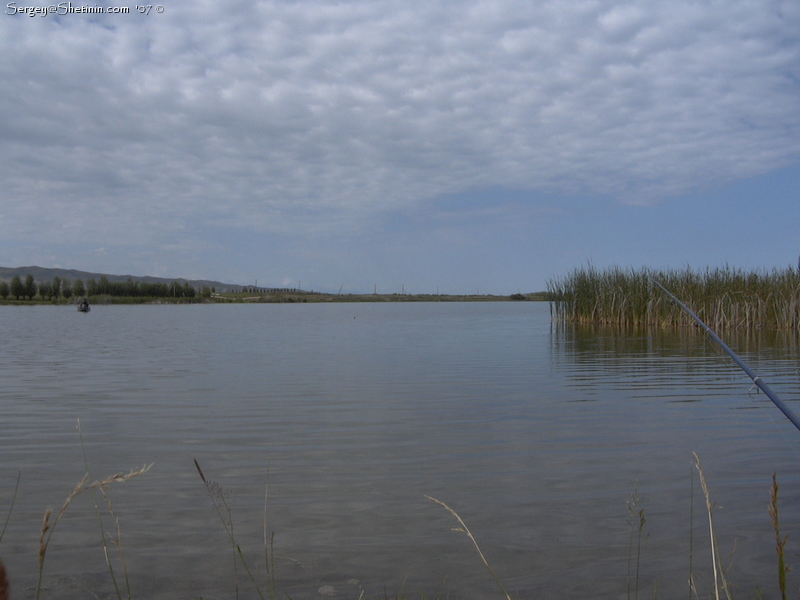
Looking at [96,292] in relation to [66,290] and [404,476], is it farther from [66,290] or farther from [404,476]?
[404,476]

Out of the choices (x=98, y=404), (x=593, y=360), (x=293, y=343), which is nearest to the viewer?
(x=98, y=404)

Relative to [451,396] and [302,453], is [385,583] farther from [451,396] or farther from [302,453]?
[451,396]

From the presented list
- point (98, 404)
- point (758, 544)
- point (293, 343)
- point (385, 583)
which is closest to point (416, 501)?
point (385, 583)

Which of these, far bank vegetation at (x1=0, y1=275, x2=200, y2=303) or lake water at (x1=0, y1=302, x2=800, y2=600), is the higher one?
far bank vegetation at (x1=0, y1=275, x2=200, y2=303)

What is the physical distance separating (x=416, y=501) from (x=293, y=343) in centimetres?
1279

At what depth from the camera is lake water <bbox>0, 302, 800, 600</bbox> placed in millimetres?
2879

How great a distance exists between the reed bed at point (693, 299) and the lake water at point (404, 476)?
32.5ft

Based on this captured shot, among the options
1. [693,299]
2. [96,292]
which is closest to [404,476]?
[693,299]

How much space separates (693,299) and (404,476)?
1816cm

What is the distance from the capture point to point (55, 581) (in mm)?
2812

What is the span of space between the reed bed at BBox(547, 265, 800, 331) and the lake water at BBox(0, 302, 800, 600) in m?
9.89

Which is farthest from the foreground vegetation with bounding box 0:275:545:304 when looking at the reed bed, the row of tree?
the reed bed

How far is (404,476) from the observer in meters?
4.36

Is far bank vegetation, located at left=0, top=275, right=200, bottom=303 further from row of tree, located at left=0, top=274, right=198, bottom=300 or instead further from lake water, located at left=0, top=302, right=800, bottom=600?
lake water, located at left=0, top=302, right=800, bottom=600
